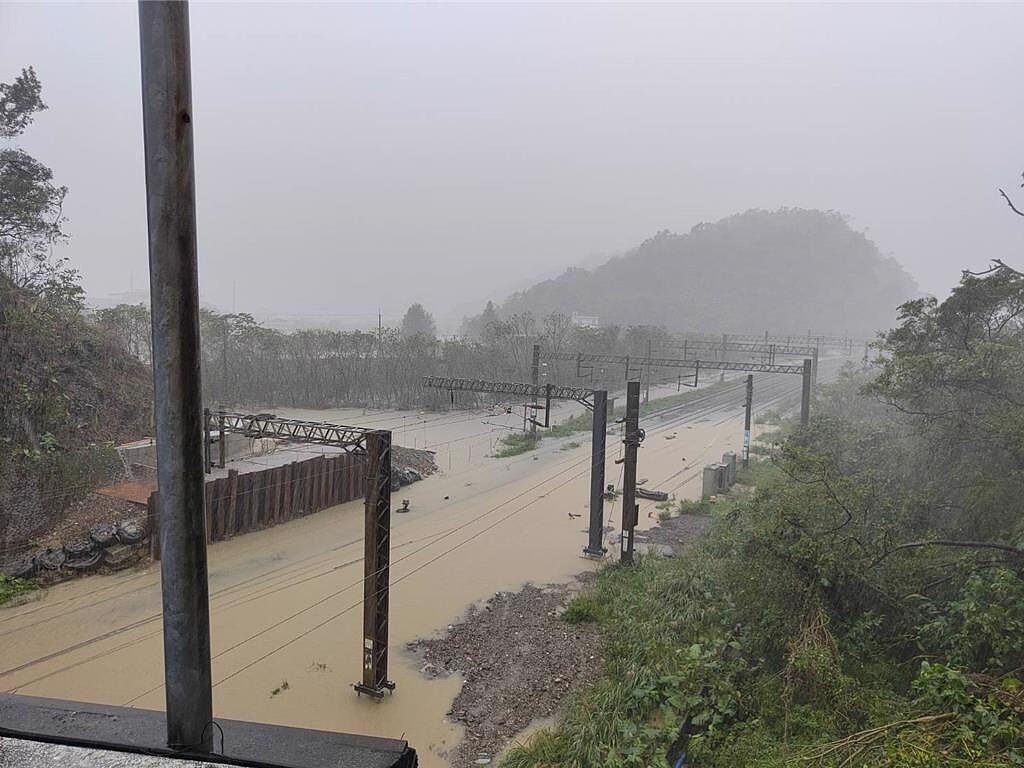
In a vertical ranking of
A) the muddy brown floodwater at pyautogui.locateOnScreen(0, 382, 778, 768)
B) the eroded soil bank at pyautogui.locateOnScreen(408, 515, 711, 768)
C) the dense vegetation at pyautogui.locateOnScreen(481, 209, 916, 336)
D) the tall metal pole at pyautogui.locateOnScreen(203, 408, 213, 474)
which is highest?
the dense vegetation at pyautogui.locateOnScreen(481, 209, 916, 336)

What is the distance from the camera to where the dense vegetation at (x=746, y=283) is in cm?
→ 10569

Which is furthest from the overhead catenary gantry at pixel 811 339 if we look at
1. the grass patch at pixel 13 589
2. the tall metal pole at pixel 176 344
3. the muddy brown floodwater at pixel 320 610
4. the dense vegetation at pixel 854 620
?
the tall metal pole at pixel 176 344

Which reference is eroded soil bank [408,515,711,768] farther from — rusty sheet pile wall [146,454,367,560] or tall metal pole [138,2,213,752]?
tall metal pole [138,2,213,752]

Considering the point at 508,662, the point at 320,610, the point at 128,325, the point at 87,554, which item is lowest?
the point at 320,610

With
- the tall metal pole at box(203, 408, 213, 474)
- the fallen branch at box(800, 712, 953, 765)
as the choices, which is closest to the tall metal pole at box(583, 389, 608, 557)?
the tall metal pole at box(203, 408, 213, 474)

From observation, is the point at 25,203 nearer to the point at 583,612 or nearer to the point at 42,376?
the point at 42,376

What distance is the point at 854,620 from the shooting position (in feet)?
27.1

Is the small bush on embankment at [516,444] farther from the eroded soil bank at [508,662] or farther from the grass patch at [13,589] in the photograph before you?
the grass patch at [13,589]

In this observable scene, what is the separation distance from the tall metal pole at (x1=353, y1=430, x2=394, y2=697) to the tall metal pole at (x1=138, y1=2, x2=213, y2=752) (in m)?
6.92

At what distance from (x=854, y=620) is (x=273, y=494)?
Answer: 13855 millimetres

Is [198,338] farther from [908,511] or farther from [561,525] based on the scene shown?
[561,525]

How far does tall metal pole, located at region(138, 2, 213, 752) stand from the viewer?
1363 mm

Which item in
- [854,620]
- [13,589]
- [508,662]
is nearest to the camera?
[854,620]

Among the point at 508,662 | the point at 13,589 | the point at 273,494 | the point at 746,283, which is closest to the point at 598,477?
the point at 508,662
